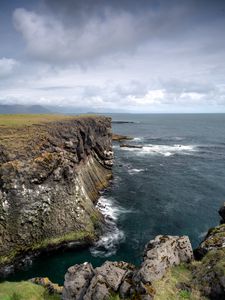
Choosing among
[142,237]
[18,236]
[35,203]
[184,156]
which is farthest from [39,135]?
[184,156]

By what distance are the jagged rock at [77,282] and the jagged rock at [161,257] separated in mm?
3944

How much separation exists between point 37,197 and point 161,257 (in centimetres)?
2342

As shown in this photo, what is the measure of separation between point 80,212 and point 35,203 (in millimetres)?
7161

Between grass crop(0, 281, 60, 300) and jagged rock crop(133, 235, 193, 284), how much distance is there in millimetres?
8098

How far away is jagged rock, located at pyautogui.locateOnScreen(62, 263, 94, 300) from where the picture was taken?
20.8 metres

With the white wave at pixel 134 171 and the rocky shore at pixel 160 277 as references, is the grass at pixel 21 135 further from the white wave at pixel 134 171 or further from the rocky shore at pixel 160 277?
the white wave at pixel 134 171

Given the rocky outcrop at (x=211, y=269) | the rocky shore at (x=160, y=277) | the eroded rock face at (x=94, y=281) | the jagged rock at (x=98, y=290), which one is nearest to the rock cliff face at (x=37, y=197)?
the eroded rock face at (x=94, y=281)

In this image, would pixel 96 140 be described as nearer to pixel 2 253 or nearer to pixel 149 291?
pixel 2 253

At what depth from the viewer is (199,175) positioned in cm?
7731

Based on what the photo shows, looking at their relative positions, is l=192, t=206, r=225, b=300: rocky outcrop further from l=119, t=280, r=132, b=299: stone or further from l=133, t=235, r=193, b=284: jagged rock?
l=119, t=280, r=132, b=299: stone

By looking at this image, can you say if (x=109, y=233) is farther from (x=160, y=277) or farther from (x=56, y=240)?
(x=160, y=277)

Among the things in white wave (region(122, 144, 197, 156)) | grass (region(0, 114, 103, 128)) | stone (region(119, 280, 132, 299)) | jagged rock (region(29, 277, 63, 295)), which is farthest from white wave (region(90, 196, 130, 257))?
white wave (region(122, 144, 197, 156))

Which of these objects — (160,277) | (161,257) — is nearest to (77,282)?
(160,277)

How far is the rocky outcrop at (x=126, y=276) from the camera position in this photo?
758 inches
